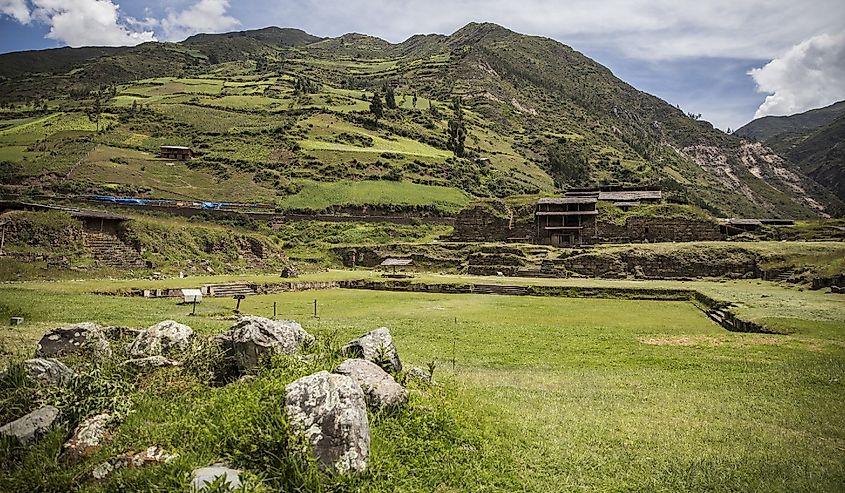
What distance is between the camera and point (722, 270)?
42812 millimetres

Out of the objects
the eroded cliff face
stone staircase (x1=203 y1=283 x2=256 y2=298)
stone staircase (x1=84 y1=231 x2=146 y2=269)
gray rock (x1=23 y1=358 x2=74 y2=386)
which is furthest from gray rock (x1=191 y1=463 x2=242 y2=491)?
the eroded cliff face

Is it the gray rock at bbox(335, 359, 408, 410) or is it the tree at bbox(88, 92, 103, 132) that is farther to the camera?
the tree at bbox(88, 92, 103, 132)

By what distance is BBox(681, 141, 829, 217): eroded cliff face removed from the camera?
158m

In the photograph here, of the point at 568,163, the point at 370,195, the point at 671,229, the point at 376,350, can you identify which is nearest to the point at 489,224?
the point at 671,229

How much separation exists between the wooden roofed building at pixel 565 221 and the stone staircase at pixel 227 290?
119ft

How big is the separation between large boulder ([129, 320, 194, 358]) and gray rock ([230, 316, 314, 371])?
122 centimetres

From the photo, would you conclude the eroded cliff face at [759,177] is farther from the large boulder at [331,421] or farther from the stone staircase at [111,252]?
the large boulder at [331,421]

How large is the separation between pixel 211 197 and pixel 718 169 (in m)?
173

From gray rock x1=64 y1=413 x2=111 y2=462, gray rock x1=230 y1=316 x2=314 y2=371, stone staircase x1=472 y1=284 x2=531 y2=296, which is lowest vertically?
stone staircase x1=472 y1=284 x2=531 y2=296

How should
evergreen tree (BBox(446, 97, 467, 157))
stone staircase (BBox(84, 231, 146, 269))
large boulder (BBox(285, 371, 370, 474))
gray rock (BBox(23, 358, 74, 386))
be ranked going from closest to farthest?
1. large boulder (BBox(285, 371, 370, 474))
2. gray rock (BBox(23, 358, 74, 386))
3. stone staircase (BBox(84, 231, 146, 269))
4. evergreen tree (BBox(446, 97, 467, 157))

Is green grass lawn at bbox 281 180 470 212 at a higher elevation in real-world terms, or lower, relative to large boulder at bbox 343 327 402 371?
higher

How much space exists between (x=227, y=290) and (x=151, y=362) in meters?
22.7

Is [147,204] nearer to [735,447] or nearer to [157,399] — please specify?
[157,399]

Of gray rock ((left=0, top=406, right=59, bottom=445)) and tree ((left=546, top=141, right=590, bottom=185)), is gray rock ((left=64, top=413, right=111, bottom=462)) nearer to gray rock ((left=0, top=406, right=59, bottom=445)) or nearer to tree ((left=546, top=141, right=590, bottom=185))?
gray rock ((left=0, top=406, right=59, bottom=445))
